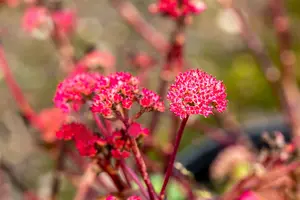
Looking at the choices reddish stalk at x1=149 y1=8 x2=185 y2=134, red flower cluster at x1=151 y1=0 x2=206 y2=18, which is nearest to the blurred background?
reddish stalk at x1=149 y1=8 x2=185 y2=134

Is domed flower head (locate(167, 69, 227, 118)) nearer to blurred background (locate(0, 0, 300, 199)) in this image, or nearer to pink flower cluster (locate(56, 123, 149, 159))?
pink flower cluster (locate(56, 123, 149, 159))

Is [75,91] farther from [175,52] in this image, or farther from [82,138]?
[175,52]

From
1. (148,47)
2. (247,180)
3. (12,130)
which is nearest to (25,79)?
(12,130)

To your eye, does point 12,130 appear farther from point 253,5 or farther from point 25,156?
point 253,5

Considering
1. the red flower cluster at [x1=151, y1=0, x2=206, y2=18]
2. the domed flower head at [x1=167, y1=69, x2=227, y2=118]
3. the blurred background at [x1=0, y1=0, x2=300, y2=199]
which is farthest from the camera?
the blurred background at [x1=0, y1=0, x2=300, y2=199]

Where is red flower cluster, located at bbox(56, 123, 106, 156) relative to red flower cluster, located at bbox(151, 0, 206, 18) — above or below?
below
